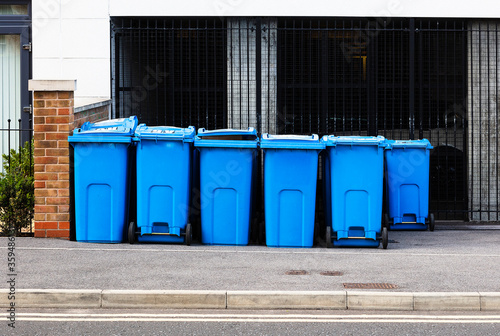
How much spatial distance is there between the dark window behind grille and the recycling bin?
263 cm

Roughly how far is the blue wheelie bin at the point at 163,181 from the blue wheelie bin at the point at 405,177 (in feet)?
9.54

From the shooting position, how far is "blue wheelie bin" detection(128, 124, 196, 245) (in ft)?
28.2

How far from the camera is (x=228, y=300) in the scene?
6020mm

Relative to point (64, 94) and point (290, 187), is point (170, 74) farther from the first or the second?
point (290, 187)

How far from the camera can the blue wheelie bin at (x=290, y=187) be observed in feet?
28.0

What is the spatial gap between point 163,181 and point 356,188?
2.17 metres

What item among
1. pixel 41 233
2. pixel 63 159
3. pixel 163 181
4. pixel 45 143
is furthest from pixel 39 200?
pixel 163 181

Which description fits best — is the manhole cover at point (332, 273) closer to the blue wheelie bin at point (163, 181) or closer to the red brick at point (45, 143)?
the blue wheelie bin at point (163, 181)

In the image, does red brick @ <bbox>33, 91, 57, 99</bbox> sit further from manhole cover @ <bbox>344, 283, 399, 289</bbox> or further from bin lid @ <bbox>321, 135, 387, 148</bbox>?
manhole cover @ <bbox>344, 283, 399, 289</bbox>

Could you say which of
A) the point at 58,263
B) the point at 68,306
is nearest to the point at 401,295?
the point at 68,306

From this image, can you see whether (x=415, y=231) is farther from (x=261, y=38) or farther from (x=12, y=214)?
(x=12, y=214)

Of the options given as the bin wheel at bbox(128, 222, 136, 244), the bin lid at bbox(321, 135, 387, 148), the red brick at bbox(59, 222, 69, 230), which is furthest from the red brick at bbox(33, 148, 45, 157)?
the bin lid at bbox(321, 135, 387, 148)

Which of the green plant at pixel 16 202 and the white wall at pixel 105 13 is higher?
the white wall at pixel 105 13

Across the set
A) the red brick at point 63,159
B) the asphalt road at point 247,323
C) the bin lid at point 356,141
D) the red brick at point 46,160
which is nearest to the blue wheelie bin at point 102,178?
the red brick at point 63,159
